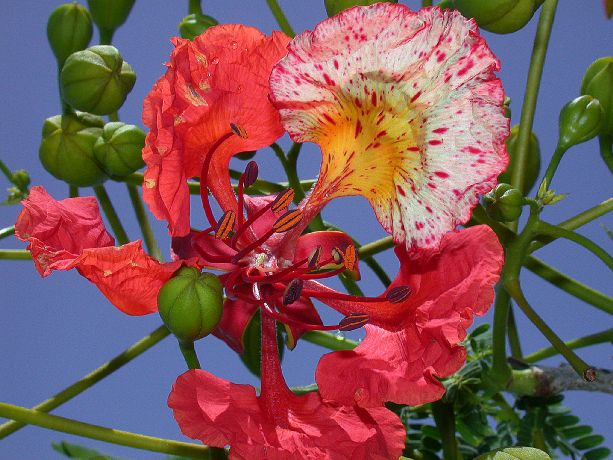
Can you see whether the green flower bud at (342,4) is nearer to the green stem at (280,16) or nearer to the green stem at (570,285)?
the green stem at (280,16)

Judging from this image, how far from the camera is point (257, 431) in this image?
69cm

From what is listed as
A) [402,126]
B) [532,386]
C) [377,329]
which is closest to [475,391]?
[532,386]

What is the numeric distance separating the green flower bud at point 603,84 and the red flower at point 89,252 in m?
0.44

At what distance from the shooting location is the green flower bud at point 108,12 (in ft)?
3.29

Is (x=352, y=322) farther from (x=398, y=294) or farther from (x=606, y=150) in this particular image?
(x=606, y=150)

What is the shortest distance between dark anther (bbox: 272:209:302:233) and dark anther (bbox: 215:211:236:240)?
0.12 feet

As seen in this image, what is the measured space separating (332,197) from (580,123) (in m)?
0.25

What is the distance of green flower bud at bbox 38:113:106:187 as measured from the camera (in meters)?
0.88

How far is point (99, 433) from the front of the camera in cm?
75

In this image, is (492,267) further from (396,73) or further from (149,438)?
(149,438)

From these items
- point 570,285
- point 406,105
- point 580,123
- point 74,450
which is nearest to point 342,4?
point 406,105

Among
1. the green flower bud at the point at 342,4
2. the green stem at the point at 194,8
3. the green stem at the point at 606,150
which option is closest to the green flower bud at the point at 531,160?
the green stem at the point at 606,150

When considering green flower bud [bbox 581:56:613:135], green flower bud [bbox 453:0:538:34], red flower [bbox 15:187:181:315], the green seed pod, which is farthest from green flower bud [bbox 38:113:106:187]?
green flower bud [bbox 581:56:613:135]

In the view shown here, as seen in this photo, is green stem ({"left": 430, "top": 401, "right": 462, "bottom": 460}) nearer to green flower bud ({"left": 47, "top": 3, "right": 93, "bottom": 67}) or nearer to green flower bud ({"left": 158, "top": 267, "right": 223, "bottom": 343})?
green flower bud ({"left": 158, "top": 267, "right": 223, "bottom": 343})
